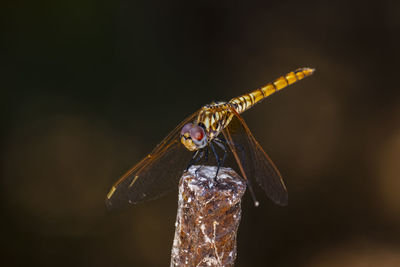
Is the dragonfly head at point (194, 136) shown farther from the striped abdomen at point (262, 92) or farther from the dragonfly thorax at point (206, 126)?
the striped abdomen at point (262, 92)

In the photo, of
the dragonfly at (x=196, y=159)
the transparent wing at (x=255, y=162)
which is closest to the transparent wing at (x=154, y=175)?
the dragonfly at (x=196, y=159)

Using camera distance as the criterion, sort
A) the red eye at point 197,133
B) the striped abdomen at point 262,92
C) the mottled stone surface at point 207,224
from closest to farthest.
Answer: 1. the mottled stone surface at point 207,224
2. the red eye at point 197,133
3. the striped abdomen at point 262,92

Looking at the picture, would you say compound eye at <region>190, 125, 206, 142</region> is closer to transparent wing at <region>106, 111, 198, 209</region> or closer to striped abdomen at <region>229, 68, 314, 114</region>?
transparent wing at <region>106, 111, 198, 209</region>

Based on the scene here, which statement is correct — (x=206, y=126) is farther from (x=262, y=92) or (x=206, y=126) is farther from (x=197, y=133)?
(x=262, y=92)

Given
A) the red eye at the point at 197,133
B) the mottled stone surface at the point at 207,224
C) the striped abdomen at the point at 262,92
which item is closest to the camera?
the mottled stone surface at the point at 207,224

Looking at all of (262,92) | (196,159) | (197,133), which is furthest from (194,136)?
(262,92)

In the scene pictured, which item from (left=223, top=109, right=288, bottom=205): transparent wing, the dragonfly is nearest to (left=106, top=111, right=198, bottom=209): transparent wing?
the dragonfly

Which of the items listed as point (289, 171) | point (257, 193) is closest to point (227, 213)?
point (257, 193)

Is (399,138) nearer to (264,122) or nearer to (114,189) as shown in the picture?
(264,122)
